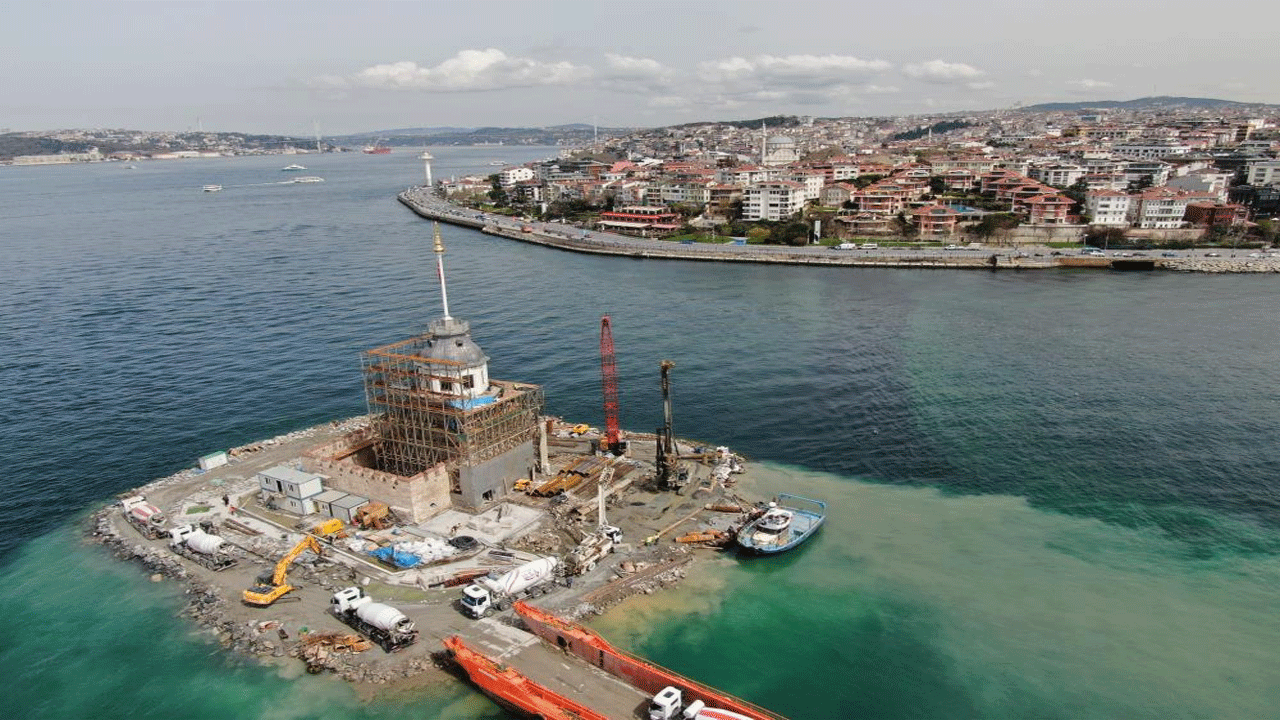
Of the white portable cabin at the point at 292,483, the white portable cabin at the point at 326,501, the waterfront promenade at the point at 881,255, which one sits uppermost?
the waterfront promenade at the point at 881,255

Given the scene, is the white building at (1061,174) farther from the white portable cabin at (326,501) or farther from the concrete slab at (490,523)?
the white portable cabin at (326,501)

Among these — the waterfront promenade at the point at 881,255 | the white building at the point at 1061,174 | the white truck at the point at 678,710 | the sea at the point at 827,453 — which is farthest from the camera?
the white building at the point at 1061,174

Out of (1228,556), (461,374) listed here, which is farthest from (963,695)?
(461,374)

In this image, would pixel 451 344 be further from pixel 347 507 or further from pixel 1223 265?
pixel 1223 265

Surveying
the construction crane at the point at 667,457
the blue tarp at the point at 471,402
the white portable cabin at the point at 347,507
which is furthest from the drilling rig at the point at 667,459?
the white portable cabin at the point at 347,507

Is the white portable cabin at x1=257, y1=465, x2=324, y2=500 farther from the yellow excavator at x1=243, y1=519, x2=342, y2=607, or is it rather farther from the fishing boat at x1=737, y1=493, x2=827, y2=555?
the fishing boat at x1=737, y1=493, x2=827, y2=555
